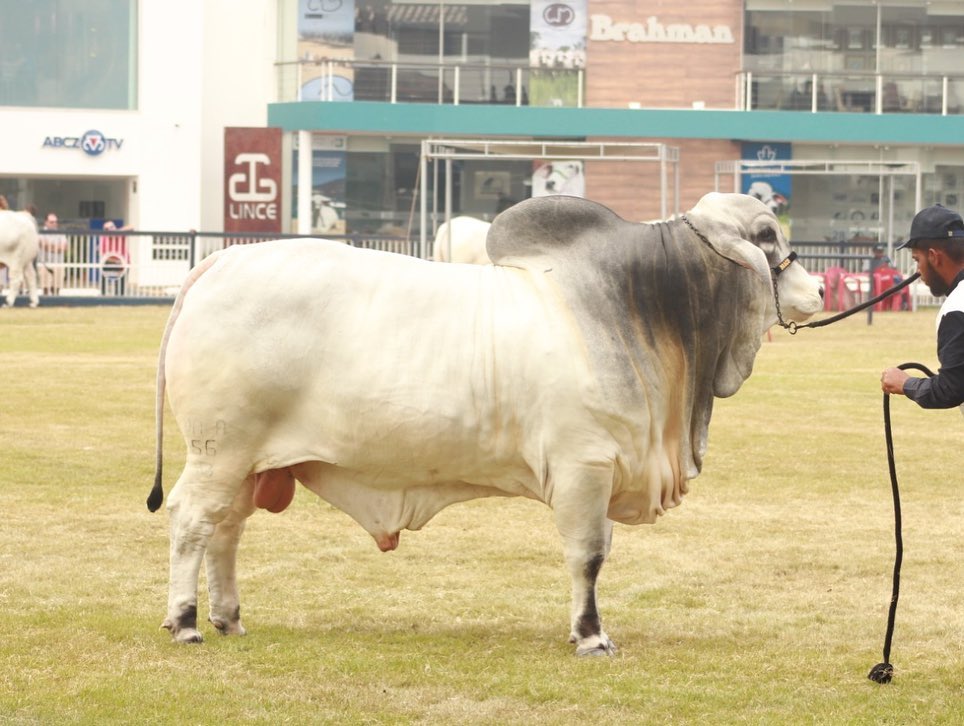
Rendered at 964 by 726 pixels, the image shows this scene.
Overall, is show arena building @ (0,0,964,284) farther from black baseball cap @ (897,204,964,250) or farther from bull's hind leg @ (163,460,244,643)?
black baseball cap @ (897,204,964,250)

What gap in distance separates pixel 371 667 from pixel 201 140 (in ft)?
133

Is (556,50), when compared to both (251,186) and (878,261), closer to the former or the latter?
(251,186)

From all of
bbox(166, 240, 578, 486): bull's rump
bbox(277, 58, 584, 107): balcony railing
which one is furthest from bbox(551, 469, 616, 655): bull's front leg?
bbox(277, 58, 584, 107): balcony railing

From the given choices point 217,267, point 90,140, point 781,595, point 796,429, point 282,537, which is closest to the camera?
point 217,267

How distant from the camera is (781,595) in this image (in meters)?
8.91

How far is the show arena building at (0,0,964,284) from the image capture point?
4344cm

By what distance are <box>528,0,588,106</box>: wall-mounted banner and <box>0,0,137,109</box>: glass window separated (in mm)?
10211

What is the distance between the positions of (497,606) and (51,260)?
88.7 ft

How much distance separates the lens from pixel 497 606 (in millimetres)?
8508

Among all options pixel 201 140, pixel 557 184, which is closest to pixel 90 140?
pixel 201 140

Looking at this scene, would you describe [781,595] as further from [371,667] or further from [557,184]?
[557,184]

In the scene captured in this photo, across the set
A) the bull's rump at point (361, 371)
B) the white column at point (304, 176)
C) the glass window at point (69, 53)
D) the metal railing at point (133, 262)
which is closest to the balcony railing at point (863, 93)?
the metal railing at point (133, 262)

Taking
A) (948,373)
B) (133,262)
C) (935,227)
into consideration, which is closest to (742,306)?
(935,227)

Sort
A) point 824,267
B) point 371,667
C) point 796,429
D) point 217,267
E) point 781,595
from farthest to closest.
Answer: point 824,267 < point 796,429 < point 781,595 < point 217,267 < point 371,667
